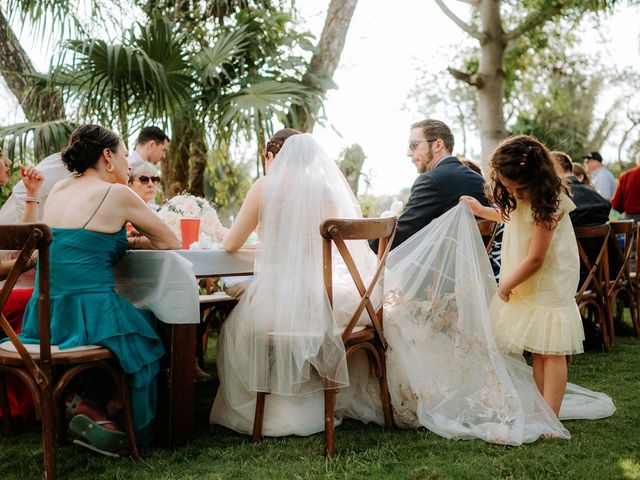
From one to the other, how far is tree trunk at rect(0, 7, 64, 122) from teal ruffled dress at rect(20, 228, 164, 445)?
4412mm

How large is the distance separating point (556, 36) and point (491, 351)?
10.1 meters

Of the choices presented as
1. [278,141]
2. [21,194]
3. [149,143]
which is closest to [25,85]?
[149,143]

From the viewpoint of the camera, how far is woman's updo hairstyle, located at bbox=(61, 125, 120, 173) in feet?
10.3

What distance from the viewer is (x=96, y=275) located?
3.01 metres

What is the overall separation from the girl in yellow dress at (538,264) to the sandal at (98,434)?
1.85 m

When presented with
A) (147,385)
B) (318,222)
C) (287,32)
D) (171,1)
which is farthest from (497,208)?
(171,1)

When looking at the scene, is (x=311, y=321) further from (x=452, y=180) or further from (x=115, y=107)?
(x=115, y=107)

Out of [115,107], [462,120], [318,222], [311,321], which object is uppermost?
[462,120]

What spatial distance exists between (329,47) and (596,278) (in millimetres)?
4512

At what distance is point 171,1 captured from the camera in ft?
27.8

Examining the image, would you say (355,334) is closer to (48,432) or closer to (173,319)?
(173,319)

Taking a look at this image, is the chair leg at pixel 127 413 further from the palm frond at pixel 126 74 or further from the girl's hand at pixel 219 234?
the palm frond at pixel 126 74

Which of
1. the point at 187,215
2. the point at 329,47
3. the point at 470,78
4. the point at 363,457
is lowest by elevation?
the point at 363,457

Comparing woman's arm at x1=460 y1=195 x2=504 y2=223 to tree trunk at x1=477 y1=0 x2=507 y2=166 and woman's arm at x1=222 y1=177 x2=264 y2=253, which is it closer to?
woman's arm at x1=222 y1=177 x2=264 y2=253
